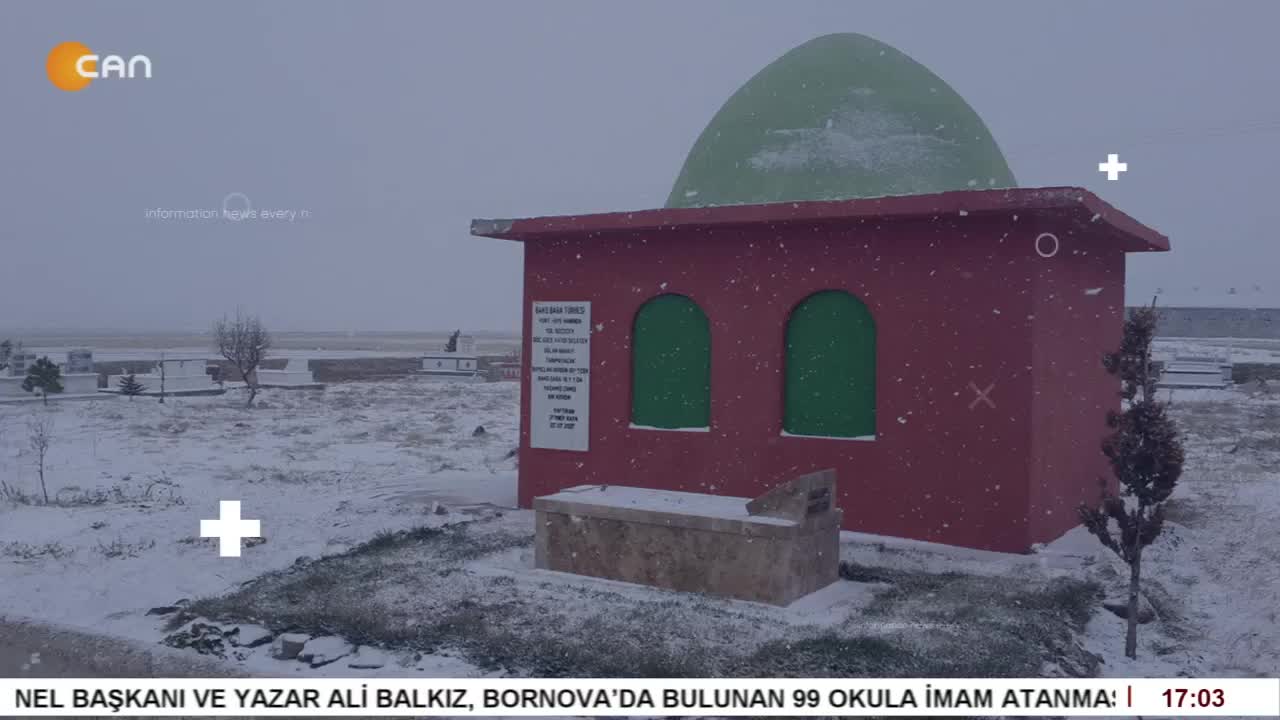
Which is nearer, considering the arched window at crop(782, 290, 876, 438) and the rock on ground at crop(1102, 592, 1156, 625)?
the rock on ground at crop(1102, 592, 1156, 625)

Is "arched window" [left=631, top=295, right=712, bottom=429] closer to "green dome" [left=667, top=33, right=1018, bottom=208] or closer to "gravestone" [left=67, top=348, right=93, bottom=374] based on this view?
"green dome" [left=667, top=33, right=1018, bottom=208]

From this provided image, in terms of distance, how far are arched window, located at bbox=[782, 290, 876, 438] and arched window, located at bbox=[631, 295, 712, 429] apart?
1128 mm

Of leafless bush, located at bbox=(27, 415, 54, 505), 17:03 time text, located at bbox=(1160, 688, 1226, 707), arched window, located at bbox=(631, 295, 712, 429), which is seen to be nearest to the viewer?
17:03 time text, located at bbox=(1160, 688, 1226, 707)

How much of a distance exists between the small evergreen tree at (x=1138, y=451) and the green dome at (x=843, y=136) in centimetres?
477

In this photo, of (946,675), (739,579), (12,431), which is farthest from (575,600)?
(12,431)

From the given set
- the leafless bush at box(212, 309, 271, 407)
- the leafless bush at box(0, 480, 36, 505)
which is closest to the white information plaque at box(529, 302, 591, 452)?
the leafless bush at box(0, 480, 36, 505)

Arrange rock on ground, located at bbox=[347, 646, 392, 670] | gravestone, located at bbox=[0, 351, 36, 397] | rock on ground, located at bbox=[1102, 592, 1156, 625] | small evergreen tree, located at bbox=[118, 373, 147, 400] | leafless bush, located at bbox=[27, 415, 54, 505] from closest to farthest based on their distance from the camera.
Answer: rock on ground, located at bbox=[347, 646, 392, 670] → rock on ground, located at bbox=[1102, 592, 1156, 625] → leafless bush, located at bbox=[27, 415, 54, 505] → gravestone, located at bbox=[0, 351, 36, 397] → small evergreen tree, located at bbox=[118, 373, 147, 400]

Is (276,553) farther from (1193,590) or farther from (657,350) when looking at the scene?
(1193,590)

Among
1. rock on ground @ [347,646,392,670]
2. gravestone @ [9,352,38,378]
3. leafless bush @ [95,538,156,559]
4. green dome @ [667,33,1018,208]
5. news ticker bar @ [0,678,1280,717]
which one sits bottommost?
leafless bush @ [95,538,156,559]

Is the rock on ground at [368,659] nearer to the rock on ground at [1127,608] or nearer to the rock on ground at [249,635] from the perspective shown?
the rock on ground at [249,635]

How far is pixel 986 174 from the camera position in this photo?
40.5ft

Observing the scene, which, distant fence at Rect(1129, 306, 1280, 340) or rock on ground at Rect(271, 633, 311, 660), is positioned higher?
distant fence at Rect(1129, 306, 1280, 340)

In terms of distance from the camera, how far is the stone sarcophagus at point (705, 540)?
7.86 metres

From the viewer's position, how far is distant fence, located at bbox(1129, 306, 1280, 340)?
8381cm
